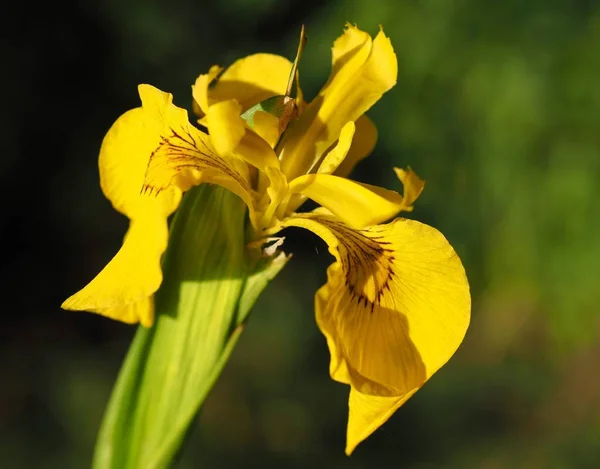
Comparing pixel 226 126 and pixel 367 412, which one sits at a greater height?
pixel 226 126

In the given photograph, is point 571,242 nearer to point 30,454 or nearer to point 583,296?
point 583,296

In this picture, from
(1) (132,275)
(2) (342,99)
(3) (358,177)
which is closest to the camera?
(1) (132,275)

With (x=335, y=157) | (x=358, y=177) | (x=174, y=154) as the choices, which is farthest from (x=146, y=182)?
(x=358, y=177)

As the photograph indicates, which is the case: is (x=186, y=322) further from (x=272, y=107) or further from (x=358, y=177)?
(x=358, y=177)

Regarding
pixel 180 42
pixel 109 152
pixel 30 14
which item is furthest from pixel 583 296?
pixel 109 152

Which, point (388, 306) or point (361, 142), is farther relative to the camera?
point (361, 142)

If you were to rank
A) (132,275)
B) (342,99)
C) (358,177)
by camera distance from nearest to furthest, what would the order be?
(132,275) < (342,99) < (358,177)

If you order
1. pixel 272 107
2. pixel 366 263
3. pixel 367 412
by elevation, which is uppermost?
pixel 272 107
